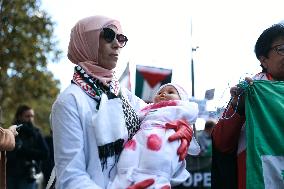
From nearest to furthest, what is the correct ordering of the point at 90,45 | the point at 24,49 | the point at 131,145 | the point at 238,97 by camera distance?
the point at 131,145, the point at 90,45, the point at 238,97, the point at 24,49

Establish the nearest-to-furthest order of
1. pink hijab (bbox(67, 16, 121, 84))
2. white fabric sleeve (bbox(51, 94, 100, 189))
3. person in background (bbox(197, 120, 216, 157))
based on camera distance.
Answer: white fabric sleeve (bbox(51, 94, 100, 189)) → pink hijab (bbox(67, 16, 121, 84)) → person in background (bbox(197, 120, 216, 157))

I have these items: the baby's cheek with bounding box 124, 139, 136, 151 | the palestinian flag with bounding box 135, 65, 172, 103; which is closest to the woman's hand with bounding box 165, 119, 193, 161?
the baby's cheek with bounding box 124, 139, 136, 151

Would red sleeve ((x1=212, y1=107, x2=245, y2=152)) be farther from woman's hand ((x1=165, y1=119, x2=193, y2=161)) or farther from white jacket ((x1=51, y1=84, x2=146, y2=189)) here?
white jacket ((x1=51, y1=84, x2=146, y2=189))

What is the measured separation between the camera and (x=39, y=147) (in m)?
8.06

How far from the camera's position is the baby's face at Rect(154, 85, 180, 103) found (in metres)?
3.46

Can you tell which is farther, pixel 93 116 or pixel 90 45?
pixel 90 45

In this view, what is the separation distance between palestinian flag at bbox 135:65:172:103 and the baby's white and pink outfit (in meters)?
7.25

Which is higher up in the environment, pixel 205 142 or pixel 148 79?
pixel 148 79

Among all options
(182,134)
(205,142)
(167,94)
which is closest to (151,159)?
(182,134)

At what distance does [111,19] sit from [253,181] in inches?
44.6

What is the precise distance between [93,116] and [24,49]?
20.2 meters

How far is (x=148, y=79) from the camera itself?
10.5 m

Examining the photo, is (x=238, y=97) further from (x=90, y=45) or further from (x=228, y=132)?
(x=90, y=45)

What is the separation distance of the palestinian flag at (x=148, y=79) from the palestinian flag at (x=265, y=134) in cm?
701
